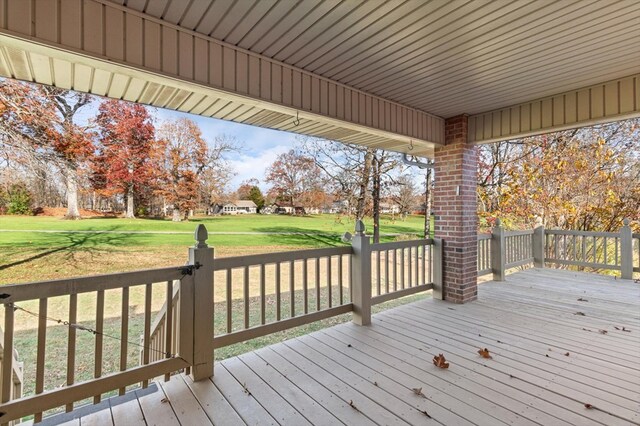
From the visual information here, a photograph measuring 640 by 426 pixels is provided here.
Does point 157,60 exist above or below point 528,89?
below

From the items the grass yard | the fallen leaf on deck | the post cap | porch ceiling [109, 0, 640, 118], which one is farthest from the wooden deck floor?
porch ceiling [109, 0, 640, 118]

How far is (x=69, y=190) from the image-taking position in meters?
6.75

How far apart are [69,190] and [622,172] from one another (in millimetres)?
13827

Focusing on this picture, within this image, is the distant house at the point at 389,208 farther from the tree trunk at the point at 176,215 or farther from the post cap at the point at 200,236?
the post cap at the point at 200,236

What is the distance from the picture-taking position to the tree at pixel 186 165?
8180 millimetres

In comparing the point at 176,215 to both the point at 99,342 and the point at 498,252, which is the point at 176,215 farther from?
the point at 498,252

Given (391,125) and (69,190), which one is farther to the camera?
(69,190)

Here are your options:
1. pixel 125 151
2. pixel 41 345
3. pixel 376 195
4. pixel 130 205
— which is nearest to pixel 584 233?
pixel 376 195

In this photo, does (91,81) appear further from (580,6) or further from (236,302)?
(236,302)

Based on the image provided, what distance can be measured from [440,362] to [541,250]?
598 centimetres

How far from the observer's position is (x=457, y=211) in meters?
4.28

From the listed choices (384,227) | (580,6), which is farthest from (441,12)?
(384,227)

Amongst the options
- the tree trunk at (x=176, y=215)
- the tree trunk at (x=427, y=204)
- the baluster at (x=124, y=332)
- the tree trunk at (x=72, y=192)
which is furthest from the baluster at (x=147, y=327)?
the tree trunk at (x=427, y=204)

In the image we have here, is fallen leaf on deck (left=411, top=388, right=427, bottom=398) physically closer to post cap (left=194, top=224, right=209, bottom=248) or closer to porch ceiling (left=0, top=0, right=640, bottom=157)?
post cap (left=194, top=224, right=209, bottom=248)
